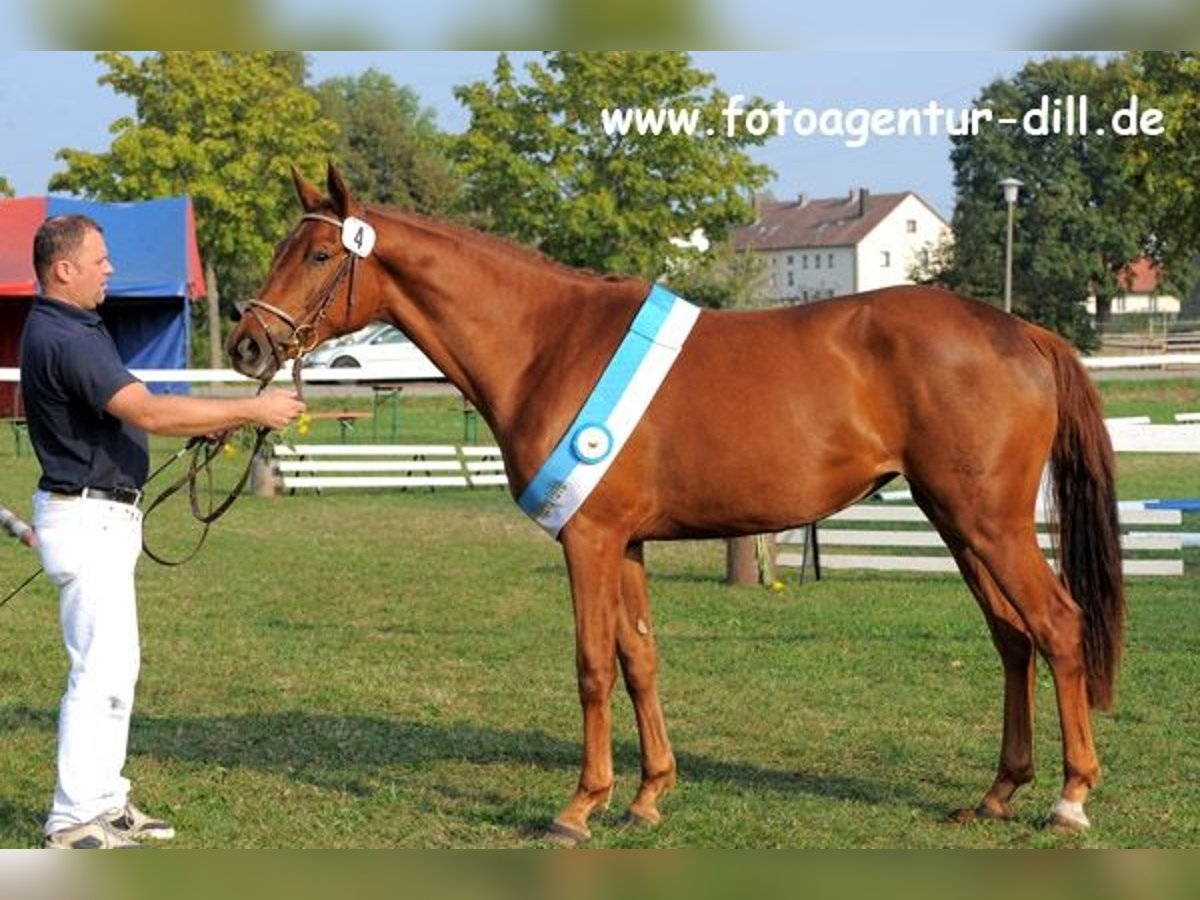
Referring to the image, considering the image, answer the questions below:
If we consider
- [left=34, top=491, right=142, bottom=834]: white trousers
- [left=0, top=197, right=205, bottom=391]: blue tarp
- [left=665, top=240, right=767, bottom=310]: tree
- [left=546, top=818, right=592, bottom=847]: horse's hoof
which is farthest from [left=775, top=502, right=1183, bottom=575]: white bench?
[left=665, top=240, right=767, bottom=310]: tree

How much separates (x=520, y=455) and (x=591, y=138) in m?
39.3

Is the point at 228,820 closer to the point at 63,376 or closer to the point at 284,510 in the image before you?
the point at 63,376

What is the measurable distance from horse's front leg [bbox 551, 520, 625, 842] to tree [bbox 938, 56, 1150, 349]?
194 feet

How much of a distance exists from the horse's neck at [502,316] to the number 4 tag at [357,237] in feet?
0.47

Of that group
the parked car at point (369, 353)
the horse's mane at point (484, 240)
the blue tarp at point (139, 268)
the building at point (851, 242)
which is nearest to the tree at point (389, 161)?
the parked car at point (369, 353)

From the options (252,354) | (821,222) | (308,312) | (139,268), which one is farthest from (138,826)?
(821,222)

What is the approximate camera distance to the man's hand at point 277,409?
19.0 ft

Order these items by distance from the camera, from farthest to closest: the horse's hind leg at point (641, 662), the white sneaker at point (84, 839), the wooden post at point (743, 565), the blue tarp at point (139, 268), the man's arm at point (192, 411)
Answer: the blue tarp at point (139, 268) → the wooden post at point (743, 565) → the horse's hind leg at point (641, 662) → the white sneaker at point (84, 839) → the man's arm at point (192, 411)

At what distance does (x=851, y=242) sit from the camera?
11656 cm

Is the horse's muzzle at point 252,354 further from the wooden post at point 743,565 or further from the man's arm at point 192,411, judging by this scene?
the wooden post at point 743,565

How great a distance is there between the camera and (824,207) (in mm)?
126750

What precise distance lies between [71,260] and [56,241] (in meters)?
0.08

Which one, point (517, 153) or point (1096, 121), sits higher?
point (1096, 121)

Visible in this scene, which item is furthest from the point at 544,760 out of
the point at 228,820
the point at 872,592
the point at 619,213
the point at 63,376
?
the point at 619,213
